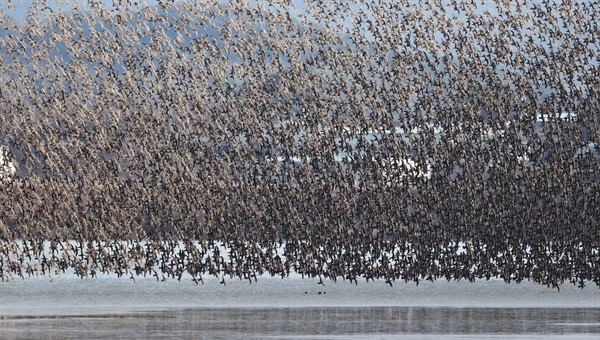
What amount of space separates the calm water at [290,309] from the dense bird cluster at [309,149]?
11.7 inches

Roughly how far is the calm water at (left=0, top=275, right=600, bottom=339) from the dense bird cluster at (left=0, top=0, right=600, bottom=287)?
30cm

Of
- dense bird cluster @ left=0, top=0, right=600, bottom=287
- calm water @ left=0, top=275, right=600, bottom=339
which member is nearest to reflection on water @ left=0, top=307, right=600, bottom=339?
calm water @ left=0, top=275, right=600, bottom=339

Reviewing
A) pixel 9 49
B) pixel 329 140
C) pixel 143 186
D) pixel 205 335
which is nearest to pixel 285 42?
pixel 329 140

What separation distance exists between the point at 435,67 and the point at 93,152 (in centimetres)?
404

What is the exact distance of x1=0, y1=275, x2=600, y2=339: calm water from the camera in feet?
28.9

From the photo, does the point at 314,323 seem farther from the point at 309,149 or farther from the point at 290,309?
the point at 309,149

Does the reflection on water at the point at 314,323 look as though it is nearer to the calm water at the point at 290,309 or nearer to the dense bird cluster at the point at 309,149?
the calm water at the point at 290,309

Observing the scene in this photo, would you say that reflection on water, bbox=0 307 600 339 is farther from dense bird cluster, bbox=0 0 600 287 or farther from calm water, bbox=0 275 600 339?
dense bird cluster, bbox=0 0 600 287

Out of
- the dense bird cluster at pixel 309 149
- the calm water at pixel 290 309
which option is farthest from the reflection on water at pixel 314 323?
the dense bird cluster at pixel 309 149

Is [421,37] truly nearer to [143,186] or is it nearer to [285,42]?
[285,42]

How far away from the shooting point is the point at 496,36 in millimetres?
13555

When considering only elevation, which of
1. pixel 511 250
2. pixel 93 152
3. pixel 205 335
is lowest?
pixel 205 335

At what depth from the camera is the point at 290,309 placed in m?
10.9

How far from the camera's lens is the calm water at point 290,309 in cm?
881
